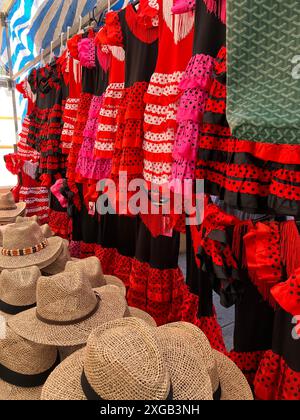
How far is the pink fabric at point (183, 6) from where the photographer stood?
1326 millimetres

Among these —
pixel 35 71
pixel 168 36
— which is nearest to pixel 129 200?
pixel 168 36

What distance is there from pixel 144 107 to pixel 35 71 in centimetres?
216

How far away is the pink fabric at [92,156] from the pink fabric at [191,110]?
95 centimetres

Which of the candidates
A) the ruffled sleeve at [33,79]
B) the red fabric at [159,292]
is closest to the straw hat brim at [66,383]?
the red fabric at [159,292]

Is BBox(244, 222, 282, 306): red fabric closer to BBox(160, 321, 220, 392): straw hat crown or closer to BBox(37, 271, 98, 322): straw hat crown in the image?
BBox(160, 321, 220, 392): straw hat crown

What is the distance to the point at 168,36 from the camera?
57.5 inches

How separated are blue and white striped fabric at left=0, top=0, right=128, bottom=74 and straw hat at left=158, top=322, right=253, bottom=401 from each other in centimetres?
213

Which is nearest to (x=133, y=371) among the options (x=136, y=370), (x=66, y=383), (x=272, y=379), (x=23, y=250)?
(x=136, y=370)

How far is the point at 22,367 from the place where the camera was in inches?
48.4

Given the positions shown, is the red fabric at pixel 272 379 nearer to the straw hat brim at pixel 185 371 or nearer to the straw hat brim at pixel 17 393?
the straw hat brim at pixel 185 371

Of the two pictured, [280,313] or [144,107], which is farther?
[144,107]

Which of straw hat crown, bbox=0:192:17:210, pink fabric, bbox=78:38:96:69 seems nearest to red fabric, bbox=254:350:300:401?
pink fabric, bbox=78:38:96:69
